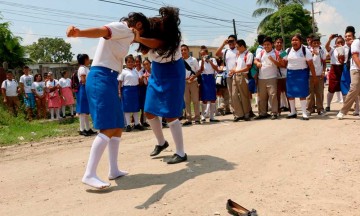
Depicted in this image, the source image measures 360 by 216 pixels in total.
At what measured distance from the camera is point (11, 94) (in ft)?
43.7

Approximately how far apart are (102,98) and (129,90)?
202 inches

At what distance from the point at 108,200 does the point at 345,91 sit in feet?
23.3

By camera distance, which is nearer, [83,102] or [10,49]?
[83,102]

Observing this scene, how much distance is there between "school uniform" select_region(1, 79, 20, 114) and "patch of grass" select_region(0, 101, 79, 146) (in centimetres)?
46

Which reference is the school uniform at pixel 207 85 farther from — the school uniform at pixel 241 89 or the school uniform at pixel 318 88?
the school uniform at pixel 318 88

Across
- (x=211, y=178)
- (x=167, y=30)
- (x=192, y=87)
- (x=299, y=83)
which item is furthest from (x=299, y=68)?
(x=211, y=178)

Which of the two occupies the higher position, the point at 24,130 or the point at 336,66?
the point at 336,66

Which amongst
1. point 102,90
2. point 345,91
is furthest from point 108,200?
point 345,91

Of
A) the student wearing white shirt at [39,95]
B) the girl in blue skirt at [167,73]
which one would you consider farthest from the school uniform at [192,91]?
the student wearing white shirt at [39,95]

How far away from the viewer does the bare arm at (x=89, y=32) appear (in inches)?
148

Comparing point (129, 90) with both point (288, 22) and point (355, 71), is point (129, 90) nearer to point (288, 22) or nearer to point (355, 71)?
point (355, 71)

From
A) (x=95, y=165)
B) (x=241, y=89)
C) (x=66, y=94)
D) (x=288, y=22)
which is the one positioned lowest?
(x=95, y=165)

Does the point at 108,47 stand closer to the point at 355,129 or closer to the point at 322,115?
the point at 355,129

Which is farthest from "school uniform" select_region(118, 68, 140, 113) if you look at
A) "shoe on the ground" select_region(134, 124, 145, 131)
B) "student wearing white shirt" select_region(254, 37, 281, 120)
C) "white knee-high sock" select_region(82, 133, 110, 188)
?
"white knee-high sock" select_region(82, 133, 110, 188)
